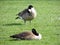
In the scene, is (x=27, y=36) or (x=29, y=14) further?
(x=29, y=14)

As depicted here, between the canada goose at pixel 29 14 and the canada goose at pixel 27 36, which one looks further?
the canada goose at pixel 29 14

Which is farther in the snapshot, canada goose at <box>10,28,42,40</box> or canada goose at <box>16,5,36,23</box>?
canada goose at <box>16,5,36,23</box>

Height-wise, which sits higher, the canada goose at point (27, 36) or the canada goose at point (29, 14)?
the canada goose at point (27, 36)

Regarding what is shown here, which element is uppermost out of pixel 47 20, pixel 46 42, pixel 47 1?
pixel 46 42

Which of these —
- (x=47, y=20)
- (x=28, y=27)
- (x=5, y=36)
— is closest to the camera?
(x=5, y=36)

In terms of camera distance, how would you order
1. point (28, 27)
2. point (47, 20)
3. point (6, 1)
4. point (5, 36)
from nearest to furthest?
1. point (5, 36)
2. point (28, 27)
3. point (47, 20)
4. point (6, 1)

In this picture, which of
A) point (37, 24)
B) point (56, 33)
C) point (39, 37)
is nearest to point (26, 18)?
point (37, 24)

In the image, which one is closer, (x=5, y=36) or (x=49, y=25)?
(x=5, y=36)

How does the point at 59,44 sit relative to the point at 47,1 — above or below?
above

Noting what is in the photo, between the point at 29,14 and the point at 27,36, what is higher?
the point at 27,36

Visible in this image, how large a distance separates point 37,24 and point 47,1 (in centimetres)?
1385

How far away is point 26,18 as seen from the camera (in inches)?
652

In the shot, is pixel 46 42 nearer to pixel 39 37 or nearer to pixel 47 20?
pixel 39 37

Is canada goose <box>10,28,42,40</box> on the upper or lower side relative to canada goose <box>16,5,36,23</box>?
upper
